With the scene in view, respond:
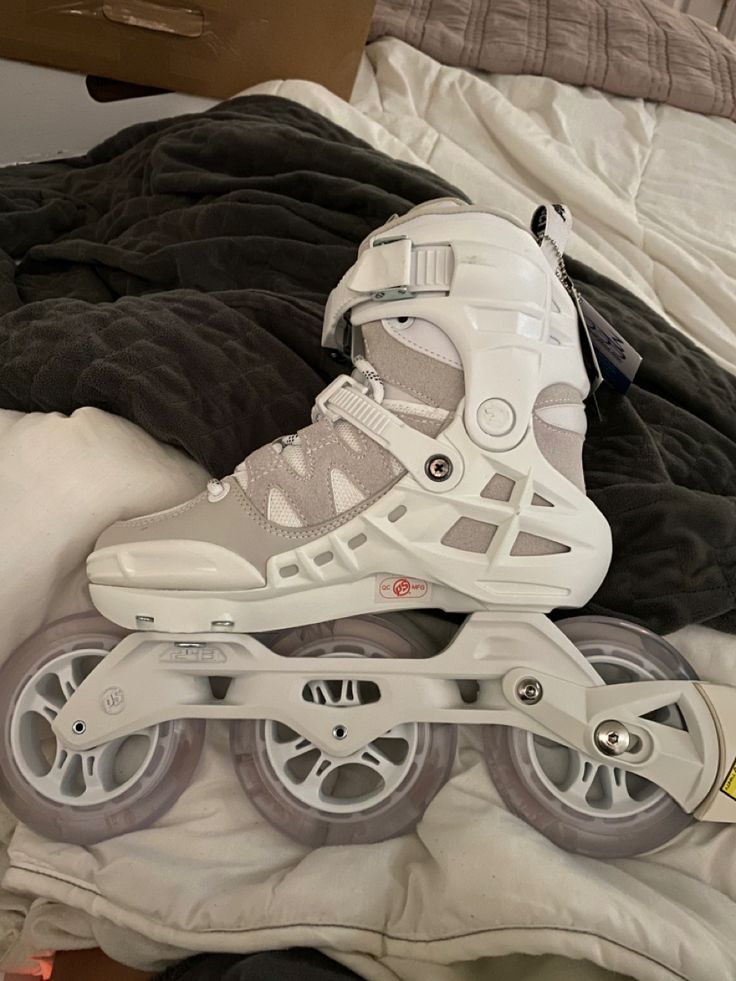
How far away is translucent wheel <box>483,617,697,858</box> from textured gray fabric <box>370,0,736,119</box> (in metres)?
1.00

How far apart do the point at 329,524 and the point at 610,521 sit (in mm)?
252

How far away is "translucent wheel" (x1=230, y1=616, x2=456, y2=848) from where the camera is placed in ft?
1.93

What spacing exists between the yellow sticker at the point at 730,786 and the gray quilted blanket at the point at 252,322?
112 mm

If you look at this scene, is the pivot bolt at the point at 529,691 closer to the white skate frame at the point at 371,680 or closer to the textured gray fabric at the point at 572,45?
the white skate frame at the point at 371,680

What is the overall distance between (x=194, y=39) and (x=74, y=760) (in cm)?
96

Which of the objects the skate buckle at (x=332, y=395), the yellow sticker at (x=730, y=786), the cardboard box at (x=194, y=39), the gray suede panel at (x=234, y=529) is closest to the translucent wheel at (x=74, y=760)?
the gray suede panel at (x=234, y=529)

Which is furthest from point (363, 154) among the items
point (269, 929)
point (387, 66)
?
point (269, 929)

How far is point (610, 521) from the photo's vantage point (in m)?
0.66

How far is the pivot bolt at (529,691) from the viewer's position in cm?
58

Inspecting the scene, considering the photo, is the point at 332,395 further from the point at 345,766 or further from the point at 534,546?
the point at 345,766

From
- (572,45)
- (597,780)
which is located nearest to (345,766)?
(597,780)

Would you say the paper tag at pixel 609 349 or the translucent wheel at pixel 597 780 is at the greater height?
the paper tag at pixel 609 349

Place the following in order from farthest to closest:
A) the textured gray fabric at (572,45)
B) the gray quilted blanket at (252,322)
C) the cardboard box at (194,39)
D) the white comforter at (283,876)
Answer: the textured gray fabric at (572,45)
the cardboard box at (194,39)
the gray quilted blanket at (252,322)
the white comforter at (283,876)

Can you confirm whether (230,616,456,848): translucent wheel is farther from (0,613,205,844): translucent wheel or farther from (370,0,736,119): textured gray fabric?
(370,0,736,119): textured gray fabric
